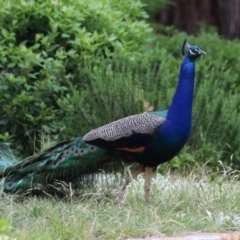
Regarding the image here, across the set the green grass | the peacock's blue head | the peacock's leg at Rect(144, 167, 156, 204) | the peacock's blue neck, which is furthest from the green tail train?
the peacock's blue head

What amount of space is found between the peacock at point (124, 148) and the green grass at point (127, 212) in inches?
6.6

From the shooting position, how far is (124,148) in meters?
6.38

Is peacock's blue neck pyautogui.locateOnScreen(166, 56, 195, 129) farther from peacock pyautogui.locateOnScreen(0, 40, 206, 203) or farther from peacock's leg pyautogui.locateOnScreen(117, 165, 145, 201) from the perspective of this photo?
peacock's leg pyautogui.locateOnScreen(117, 165, 145, 201)

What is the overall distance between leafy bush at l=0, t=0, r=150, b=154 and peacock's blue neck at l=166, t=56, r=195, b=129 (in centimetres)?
213

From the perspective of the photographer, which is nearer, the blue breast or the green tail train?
the blue breast

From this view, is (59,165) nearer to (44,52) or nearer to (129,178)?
(129,178)

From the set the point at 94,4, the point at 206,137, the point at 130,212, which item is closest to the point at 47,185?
the point at 130,212

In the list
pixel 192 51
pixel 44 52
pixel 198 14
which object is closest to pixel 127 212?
pixel 192 51

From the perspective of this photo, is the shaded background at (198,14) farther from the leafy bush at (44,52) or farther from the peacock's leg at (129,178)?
the peacock's leg at (129,178)

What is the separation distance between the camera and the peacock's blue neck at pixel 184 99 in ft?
20.7

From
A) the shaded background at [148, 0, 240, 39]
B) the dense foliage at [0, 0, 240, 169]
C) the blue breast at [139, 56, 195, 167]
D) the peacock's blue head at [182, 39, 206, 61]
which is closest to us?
the blue breast at [139, 56, 195, 167]

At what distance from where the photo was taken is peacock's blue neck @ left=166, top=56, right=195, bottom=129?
631 centimetres

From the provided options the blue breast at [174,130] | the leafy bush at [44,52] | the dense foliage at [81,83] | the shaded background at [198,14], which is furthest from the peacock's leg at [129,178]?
the shaded background at [198,14]

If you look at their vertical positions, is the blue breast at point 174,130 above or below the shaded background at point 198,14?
above
